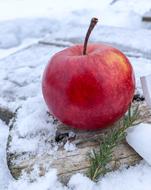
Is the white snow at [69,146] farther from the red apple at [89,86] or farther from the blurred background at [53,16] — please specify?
the blurred background at [53,16]

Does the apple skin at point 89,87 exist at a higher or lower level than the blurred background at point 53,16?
higher

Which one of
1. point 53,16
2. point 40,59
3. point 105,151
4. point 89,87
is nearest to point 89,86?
point 89,87

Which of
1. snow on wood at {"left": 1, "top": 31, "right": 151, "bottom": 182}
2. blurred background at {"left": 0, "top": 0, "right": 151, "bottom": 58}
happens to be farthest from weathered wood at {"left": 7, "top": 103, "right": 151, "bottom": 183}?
blurred background at {"left": 0, "top": 0, "right": 151, "bottom": 58}

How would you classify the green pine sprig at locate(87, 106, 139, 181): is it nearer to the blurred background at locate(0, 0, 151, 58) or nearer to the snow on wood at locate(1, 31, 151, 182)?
the snow on wood at locate(1, 31, 151, 182)

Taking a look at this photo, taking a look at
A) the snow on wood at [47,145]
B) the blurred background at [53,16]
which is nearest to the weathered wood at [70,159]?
the snow on wood at [47,145]

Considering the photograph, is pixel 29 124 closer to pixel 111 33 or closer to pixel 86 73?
pixel 86 73

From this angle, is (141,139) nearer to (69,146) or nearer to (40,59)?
(69,146)
